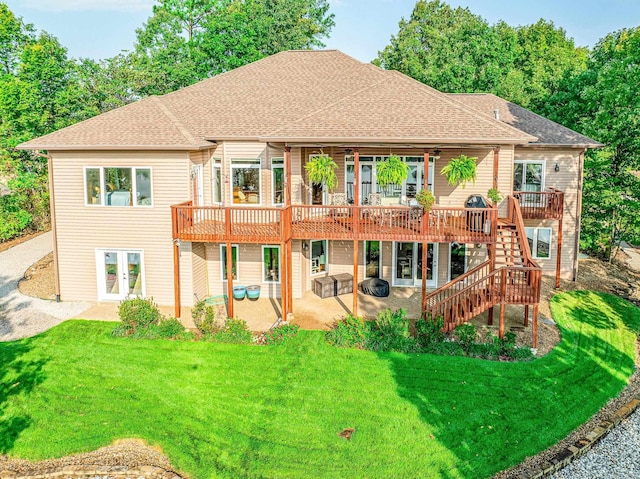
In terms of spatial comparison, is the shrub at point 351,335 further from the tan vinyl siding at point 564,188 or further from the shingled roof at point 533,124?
the tan vinyl siding at point 564,188

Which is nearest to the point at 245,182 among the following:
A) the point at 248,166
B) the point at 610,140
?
the point at 248,166

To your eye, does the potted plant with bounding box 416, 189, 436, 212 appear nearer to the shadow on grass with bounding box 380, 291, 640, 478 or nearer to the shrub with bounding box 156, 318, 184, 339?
the shadow on grass with bounding box 380, 291, 640, 478

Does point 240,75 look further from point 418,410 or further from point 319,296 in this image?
point 418,410

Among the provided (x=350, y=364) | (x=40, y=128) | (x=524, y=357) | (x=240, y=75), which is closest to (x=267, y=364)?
(x=350, y=364)

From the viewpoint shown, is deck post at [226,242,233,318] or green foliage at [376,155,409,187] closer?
deck post at [226,242,233,318]

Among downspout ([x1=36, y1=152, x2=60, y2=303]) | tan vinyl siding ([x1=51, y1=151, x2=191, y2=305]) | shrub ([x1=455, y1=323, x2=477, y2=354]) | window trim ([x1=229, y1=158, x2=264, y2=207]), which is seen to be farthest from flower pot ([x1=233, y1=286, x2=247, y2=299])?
shrub ([x1=455, y1=323, x2=477, y2=354])

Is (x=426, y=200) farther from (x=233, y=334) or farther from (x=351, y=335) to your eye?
(x=233, y=334)
